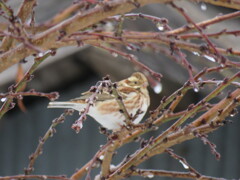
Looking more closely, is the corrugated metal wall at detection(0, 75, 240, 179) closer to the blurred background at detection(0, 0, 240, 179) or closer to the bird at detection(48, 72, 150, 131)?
the blurred background at detection(0, 0, 240, 179)

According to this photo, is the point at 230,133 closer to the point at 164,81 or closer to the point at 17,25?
the point at 164,81

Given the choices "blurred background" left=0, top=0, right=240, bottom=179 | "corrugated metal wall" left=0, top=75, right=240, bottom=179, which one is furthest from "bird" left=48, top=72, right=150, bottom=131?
"corrugated metal wall" left=0, top=75, right=240, bottom=179

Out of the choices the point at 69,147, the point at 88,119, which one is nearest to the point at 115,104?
the point at 88,119

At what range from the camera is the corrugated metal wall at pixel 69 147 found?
644 cm

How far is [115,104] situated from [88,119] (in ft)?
11.8

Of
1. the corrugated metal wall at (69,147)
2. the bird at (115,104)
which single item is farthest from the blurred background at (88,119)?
the bird at (115,104)

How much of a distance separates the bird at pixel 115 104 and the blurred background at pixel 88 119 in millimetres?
1705

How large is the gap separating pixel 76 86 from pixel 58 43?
204 inches

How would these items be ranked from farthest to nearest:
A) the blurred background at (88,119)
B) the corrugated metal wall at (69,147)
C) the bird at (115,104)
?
1. the corrugated metal wall at (69,147)
2. the blurred background at (88,119)
3. the bird at (115,104)

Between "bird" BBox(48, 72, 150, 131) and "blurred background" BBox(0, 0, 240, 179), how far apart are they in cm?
170

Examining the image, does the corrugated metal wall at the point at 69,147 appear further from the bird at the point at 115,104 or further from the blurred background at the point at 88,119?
the bird at the point at 115,104

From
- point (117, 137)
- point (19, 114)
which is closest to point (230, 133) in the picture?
point (19, 114)

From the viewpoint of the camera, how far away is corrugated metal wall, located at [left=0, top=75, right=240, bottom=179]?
6438mm

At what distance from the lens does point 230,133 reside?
6422mm
